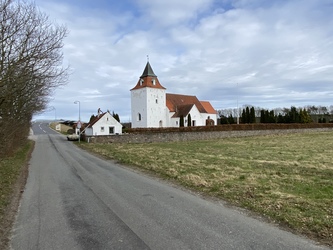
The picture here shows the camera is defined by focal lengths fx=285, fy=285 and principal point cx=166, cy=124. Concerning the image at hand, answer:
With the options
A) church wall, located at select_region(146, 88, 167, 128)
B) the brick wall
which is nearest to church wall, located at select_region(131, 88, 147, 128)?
church wall, located at select_region(146, 88, 167, 128)

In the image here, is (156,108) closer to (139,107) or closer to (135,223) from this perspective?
(139,107)

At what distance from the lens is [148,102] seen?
60.1 m

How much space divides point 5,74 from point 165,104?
174 ft

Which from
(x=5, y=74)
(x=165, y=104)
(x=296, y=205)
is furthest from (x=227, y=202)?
(x=165, y=104)

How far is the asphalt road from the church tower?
51.7m

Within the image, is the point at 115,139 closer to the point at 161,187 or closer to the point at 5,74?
the point at 5,74

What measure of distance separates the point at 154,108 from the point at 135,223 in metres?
56.0

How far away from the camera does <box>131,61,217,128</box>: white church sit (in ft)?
198

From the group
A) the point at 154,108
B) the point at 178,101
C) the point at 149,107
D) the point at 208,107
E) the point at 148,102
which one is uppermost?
the point at 178,101

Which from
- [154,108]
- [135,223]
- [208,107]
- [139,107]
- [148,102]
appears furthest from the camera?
[208,107]

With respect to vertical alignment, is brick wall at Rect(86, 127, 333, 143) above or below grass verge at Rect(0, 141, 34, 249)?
above

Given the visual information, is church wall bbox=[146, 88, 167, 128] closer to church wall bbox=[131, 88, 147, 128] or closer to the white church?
the white church

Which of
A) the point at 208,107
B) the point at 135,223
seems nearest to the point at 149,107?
the point at 208,107

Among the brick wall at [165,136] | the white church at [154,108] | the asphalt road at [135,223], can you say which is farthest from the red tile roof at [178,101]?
the asphalt road at [135,223]
